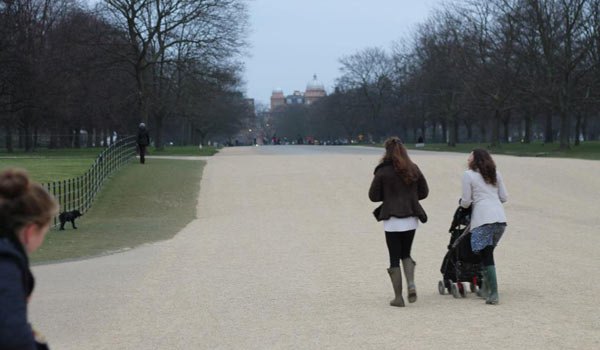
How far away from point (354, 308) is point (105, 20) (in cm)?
4086

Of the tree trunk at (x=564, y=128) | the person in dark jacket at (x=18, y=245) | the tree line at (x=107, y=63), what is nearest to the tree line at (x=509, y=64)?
the tree trunk at (x=564, y=128)

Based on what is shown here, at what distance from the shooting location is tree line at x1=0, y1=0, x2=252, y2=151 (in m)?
46.0

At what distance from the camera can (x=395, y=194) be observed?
9227 mm

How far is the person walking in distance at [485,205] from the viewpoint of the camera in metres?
9.33

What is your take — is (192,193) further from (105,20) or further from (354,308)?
(105,20)

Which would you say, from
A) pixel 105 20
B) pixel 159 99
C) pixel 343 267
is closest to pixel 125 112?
pixel 159 99

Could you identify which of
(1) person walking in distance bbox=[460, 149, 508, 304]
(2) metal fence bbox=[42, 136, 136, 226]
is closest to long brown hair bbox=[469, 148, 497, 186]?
(1) person walking in distance bbox=[460, 149, 508, 304]

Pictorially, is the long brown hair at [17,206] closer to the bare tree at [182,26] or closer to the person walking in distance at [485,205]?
the person walking in distance at [485,205]

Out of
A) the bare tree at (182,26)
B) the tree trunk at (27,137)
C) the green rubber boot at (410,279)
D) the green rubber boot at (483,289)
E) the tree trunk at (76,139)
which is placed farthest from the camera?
the tree trunk at (76,139)

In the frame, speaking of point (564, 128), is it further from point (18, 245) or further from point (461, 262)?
point (18, 245)

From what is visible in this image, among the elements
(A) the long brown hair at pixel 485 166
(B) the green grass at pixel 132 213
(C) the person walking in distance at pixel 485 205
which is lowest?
(B) the green grass at pixel 132 213

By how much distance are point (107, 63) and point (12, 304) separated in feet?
145

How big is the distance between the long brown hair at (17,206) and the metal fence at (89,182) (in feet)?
52.9

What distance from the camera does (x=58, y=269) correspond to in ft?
41.2
